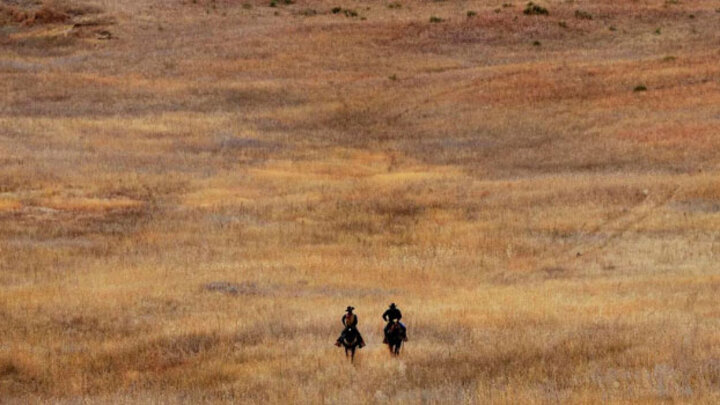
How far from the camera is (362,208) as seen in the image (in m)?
36.0

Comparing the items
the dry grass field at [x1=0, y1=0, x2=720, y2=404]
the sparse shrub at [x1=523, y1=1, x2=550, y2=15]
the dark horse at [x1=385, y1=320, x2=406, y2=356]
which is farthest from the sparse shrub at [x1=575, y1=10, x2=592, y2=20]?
the dark horse at [x1=385, y1=320, x2=406, y2=356]

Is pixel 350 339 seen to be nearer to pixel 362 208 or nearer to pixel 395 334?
pixel 395 334

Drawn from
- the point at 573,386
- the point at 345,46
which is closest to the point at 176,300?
the point at 573,386

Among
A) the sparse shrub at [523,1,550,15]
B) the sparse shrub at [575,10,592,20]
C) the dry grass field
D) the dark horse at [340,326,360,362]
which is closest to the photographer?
the dark horse at [340,326,360,362]

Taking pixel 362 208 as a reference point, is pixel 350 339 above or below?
below

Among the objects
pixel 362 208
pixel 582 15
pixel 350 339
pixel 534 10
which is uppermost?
pixel 534 10

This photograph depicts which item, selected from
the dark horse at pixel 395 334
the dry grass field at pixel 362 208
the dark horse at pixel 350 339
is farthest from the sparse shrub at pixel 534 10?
the dark horse at pixel 350 339

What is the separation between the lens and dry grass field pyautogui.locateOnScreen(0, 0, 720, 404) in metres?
17.2

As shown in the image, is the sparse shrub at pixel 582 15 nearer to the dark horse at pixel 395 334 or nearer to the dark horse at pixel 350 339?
the dark horse at pixel 395 334

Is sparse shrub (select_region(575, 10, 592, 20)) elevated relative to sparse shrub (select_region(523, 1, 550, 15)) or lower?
lower

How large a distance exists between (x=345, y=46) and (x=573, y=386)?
2403 inches

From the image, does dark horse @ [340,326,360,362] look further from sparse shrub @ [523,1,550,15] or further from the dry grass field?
sparse shrub @ [523,1,550,15]

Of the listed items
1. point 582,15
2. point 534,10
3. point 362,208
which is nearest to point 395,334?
point 362,208

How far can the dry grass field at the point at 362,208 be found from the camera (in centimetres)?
1717
